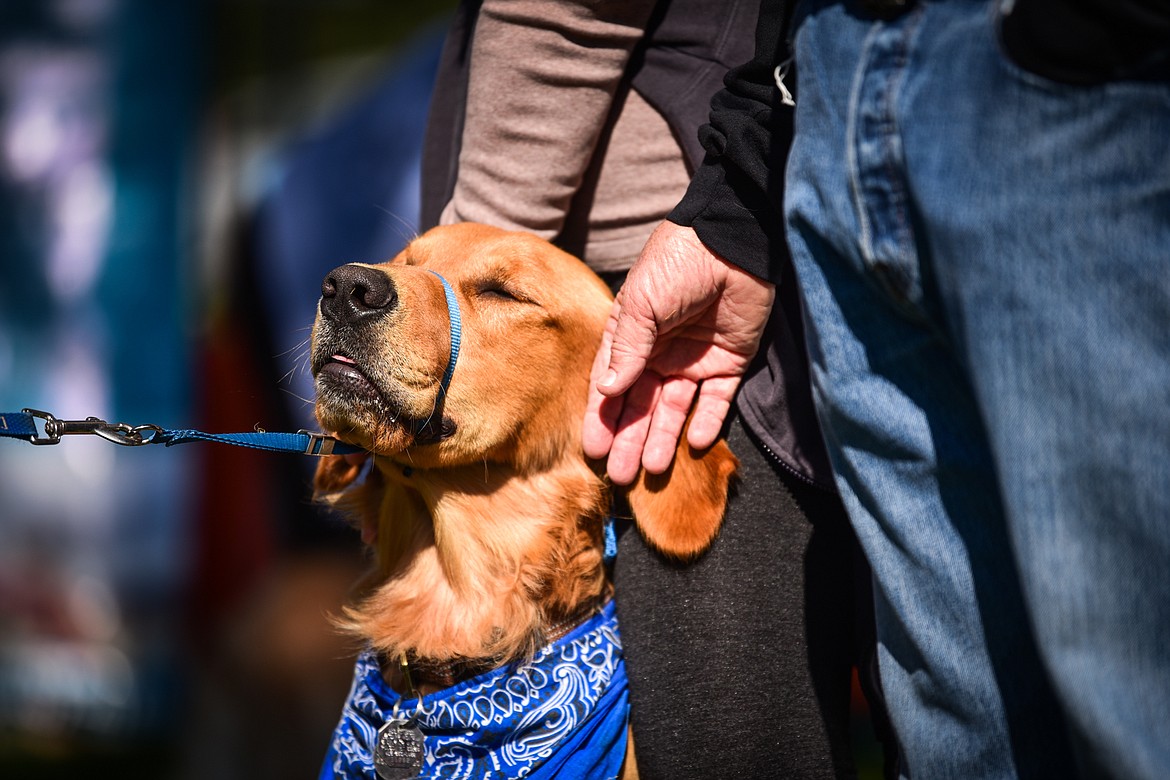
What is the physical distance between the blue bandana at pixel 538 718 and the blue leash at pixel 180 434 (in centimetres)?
59

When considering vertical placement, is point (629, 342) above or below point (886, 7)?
below

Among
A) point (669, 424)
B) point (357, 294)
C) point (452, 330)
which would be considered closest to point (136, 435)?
point (357, 294)

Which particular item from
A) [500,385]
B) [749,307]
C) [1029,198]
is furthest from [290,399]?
[1029,198]

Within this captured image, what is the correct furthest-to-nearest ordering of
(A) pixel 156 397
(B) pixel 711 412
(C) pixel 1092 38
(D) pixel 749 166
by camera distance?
(A) pixel 156 397 < (B) pixel 711 412 < (D) pixel 749 166 < (C) pixel 1092 38

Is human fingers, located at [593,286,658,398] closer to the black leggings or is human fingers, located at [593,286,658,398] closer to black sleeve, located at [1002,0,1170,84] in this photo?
the black leggings

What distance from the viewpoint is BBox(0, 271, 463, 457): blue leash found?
5.51ft

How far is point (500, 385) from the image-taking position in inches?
80.9

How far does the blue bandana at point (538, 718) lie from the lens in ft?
6.32

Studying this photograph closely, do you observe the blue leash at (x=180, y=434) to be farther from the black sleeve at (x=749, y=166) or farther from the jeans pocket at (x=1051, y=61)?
the jeans pocket at (x=1051, y=61)

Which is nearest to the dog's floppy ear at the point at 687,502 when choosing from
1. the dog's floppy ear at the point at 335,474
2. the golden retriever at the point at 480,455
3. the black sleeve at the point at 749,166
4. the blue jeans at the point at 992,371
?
the golden retriever at the point at 480,455

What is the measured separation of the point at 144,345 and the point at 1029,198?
4.72m

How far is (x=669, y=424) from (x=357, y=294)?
70 centimetres

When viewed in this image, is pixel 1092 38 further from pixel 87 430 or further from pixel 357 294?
pixel 87 430

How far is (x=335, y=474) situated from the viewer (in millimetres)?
2402
